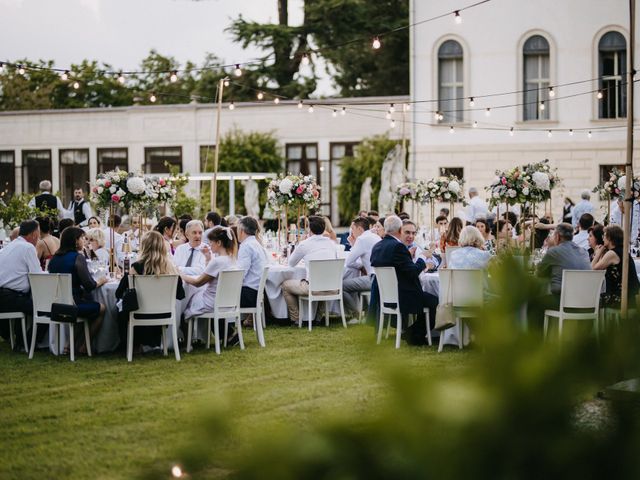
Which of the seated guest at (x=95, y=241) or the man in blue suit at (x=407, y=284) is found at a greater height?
the seated guest at (x=95, y=241)

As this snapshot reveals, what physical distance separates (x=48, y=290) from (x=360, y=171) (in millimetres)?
18300

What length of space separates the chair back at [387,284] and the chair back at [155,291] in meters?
2.08

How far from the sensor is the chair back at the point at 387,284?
9.27m

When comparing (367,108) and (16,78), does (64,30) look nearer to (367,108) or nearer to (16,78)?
(16,78)

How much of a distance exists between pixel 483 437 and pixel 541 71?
25.3 metres

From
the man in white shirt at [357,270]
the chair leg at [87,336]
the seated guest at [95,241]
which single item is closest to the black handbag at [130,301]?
the chair leg at [87,336]

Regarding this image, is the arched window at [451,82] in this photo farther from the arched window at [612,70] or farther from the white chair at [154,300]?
the white chair at [154,300]

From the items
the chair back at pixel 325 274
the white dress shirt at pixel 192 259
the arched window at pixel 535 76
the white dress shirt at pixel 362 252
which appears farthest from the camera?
the arched window at pixel 535 76

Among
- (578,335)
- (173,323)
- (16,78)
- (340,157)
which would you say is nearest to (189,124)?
(340,157)

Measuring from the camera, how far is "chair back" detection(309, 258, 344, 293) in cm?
1061

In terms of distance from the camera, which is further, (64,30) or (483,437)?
(64,30)

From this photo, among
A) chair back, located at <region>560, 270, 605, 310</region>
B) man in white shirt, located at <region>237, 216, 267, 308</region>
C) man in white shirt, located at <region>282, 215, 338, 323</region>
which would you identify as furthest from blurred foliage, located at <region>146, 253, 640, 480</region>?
man in white shirt, located at <region>282, 215, 338, 323</region>

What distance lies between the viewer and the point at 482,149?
2514 centimetres

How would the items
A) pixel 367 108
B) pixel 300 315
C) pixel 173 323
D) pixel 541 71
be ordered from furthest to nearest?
pixel 367 108 < pixel 541 71 < pixel 300 315 < pixel 173 323
